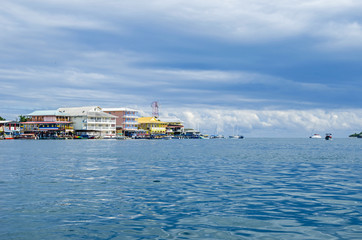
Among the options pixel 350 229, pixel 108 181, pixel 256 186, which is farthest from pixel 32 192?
pixel 350 229

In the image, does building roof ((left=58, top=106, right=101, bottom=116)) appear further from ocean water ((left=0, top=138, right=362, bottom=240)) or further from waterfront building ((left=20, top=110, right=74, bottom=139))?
ocean water ((left=0, top=138, right=362, bottom=240))

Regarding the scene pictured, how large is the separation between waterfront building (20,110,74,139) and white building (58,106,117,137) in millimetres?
3733

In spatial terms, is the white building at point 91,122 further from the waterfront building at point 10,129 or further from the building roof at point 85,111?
the waterfront building at point 10,129

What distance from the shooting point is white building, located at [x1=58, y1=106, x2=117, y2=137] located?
180875mm

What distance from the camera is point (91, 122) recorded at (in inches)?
7175

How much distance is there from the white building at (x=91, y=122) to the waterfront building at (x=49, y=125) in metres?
3.73

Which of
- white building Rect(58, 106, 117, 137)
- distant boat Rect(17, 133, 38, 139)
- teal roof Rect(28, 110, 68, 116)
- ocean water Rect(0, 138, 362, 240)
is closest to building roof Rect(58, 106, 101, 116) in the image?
white building Rect(58, 106, 117, 137)

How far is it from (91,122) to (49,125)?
19257mm

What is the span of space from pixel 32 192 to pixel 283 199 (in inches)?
541

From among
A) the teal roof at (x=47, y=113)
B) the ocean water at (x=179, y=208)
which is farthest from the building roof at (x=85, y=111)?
the ocean water at (x=179, y=208)

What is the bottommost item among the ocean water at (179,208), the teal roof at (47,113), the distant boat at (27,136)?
the ocean water at (179,208)

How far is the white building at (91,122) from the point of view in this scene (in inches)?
7121

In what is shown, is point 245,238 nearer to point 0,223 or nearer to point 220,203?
point 220,203

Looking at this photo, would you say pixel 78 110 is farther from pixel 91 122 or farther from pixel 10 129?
pixel 10 129
